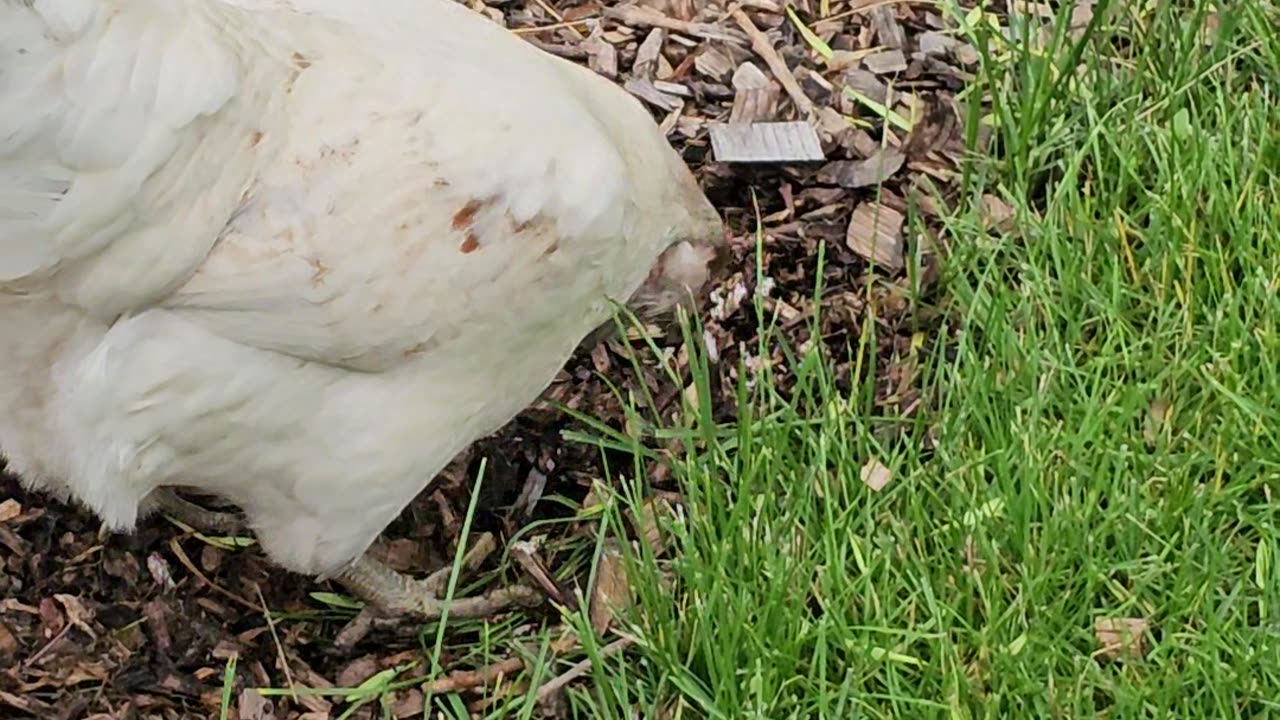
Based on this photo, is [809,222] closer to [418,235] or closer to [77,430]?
[418,235]

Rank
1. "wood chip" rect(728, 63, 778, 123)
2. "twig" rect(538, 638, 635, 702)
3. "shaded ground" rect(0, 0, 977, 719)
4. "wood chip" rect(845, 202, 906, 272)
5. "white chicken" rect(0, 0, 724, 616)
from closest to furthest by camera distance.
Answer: "white chicken" rect(0, 0, 724, 616) < "twig" rect(538, 638, 635, 702) < "shaded ground" rect(0, 0, 977, 719) < "wood chip" rect(845, 202, 906, 272) < "wood chip" rect(728, 63, 778, 123)

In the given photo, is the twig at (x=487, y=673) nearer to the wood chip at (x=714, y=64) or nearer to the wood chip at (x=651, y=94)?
→ the wood chip at (x=651, y=94)

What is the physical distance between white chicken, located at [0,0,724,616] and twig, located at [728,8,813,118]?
37.4 inches

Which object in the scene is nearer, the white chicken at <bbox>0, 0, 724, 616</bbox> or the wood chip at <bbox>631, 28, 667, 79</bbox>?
the white chicken at <bbox>0, 0, 724, 616</bbox>

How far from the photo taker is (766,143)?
310 cm

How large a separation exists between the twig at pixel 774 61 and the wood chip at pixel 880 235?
10.2 inches

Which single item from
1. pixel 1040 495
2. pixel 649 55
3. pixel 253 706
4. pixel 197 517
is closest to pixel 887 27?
pixel 649 55

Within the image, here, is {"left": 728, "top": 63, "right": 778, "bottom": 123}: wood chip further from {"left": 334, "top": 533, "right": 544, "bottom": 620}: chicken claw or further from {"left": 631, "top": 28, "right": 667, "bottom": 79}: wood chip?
{"left": 334, "top": 533, "right": 544, "bottom": 620}: chicken claw

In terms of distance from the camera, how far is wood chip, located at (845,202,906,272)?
9.82ft

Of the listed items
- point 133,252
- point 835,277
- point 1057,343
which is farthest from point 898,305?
point 133,252

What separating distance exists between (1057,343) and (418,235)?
3.51 ft

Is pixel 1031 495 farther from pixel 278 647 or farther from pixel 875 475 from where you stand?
pixel 278 647

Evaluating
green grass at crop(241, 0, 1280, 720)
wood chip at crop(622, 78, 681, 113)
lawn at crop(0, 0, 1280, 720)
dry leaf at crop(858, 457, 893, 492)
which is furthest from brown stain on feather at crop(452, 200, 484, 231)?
wood chip at crop(622, 78, 681, 113)

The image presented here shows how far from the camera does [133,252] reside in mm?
1987
